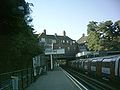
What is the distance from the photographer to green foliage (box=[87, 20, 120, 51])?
287 feet

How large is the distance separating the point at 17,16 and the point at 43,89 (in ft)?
23.0

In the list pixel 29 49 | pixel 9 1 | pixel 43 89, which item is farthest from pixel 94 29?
pixel 9 1

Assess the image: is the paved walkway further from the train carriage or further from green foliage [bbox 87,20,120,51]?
green foliage [bbox 87,20,120,51]

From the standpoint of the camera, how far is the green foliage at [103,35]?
3450 inches

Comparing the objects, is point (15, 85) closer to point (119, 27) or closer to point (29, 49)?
point (29, 49)

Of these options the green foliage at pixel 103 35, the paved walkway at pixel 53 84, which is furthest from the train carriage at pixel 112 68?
the green foliage at pixel 103 35

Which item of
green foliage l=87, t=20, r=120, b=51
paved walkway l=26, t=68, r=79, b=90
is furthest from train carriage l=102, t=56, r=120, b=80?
green foliage l=87, t=20, r=120, b=51

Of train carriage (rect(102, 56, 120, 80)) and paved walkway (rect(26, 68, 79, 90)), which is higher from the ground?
train carriage (rect(102, 56, 120, 80))

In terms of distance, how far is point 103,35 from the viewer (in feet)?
302

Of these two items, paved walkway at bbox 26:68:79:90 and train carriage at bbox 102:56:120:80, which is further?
train carriage at bbox 102:56:120:80

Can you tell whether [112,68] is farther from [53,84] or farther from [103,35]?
[103,35]

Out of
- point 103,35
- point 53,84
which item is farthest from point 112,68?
point 103,35

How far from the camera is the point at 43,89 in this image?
23141 mm

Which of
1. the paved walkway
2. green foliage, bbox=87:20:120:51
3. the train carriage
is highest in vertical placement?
green foliage, bbox=87:20:120:51
